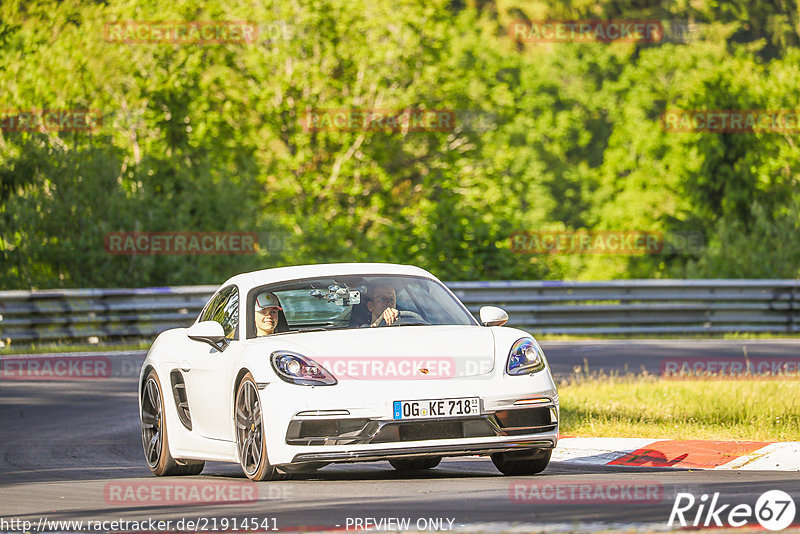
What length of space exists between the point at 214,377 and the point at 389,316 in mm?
1204

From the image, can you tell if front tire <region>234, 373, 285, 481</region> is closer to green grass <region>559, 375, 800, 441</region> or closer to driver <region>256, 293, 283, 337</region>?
driver <region>256, 293, 283, 337</region>

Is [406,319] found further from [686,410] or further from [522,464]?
[686,410]

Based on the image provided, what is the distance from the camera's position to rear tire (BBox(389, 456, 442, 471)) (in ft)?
33.3

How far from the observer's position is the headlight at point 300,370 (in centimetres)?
847

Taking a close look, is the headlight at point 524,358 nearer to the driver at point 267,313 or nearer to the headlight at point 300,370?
the headlight at point 300,370

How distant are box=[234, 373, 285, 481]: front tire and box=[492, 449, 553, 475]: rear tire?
1403 millimetres

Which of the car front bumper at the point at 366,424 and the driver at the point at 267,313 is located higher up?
the driver at the point at 267,313

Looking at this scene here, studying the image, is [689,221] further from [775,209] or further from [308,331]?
[308,331]

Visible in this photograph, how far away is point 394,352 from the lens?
8617 mm

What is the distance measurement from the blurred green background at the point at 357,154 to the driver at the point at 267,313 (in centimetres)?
1786

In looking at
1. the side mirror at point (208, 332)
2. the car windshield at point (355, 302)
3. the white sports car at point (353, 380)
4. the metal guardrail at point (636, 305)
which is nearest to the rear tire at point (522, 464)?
the white sports car at point (353, 380)

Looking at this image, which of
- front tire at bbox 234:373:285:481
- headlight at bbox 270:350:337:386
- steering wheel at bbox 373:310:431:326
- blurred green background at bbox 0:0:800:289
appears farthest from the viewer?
blurred green background at bbox 0:0:800:289

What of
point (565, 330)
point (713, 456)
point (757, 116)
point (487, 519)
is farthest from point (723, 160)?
point (487, 519)

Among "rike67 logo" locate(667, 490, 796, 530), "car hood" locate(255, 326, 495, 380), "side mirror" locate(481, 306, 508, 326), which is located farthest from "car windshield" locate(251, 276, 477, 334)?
"rike67 logo" locate(667, 490, 796, 530)
